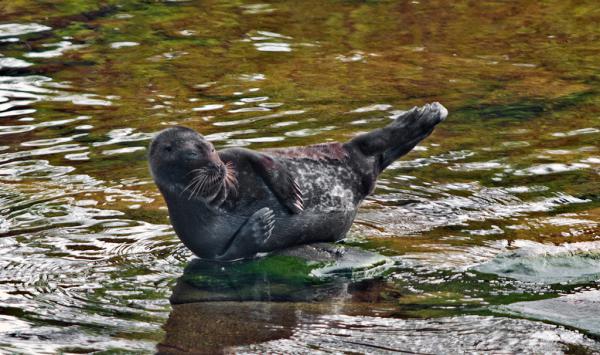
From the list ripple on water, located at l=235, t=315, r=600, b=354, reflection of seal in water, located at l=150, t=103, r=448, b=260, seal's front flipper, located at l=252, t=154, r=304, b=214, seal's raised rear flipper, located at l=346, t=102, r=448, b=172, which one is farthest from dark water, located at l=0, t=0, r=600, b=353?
seal's front flipper, located at l=252, t=154, r=304, b=214

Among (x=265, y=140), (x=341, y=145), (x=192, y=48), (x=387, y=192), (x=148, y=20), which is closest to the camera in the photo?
(x=341, y=145)

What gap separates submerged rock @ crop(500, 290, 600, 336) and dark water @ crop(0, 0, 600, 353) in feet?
0.05

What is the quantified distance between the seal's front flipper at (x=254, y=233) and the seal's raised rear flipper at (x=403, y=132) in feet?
3.22

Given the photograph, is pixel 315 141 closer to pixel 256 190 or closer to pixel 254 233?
pixel 256 190

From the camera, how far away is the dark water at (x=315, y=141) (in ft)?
20.7

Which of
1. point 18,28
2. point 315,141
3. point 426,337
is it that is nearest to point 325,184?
point 426,337

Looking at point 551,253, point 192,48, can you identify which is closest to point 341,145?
point 551,253

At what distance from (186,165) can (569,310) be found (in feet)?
7.38

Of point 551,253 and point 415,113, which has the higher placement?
point 415,113

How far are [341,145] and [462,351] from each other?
2244 millimetres

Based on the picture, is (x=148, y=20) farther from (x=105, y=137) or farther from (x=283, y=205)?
(x=283, y=205)

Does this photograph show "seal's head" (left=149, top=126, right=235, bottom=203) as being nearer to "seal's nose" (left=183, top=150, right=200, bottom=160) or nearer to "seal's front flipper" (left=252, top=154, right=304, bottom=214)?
"seal's nose" (left=183, top=150, right=200, bottom=160)

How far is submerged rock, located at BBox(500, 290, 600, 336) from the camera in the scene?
20.5 feet

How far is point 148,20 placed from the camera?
13.7 metres
